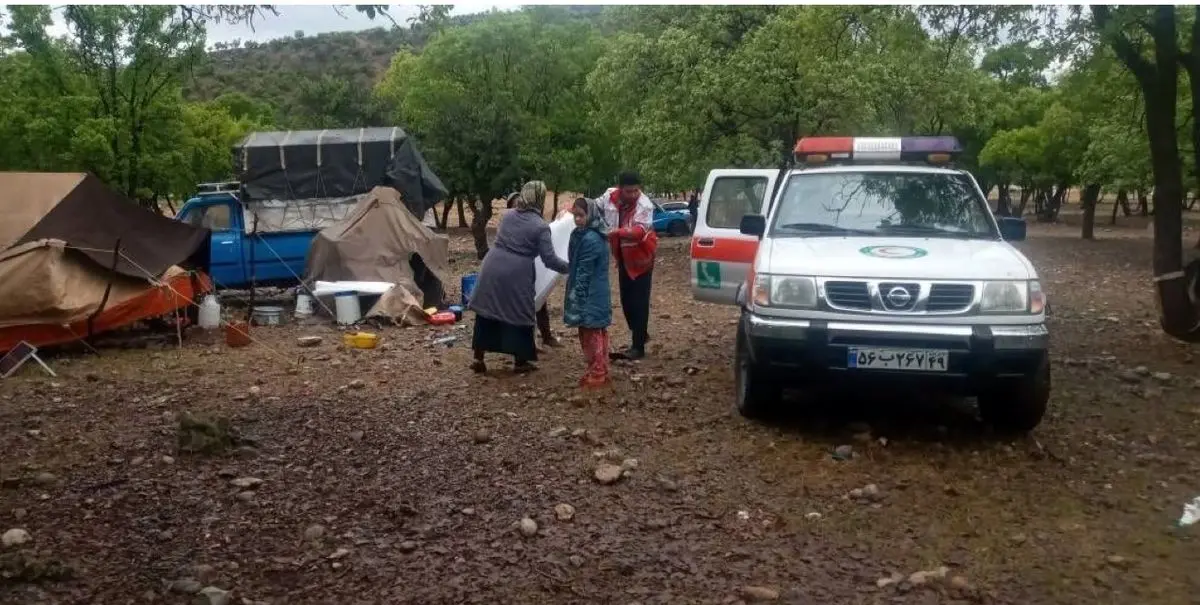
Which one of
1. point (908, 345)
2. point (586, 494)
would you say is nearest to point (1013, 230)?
point (908, 345)

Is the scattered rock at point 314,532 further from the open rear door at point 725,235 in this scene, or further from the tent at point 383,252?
the tent at point 383,252

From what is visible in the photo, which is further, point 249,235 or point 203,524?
point 249,235

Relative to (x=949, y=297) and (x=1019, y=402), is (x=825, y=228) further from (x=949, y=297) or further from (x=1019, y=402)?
(x=1019, y=402)

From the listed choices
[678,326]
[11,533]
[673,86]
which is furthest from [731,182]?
[673,86]

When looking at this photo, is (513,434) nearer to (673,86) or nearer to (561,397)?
(561,397)

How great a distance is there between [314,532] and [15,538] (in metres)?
1.33

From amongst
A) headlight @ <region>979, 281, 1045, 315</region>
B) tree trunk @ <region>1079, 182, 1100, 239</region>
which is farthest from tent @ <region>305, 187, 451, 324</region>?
tree trunk @ <region>1079, 182, 1100, 239</region>

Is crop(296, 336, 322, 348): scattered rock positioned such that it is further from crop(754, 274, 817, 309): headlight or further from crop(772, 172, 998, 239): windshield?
crop(754, 274, 817, 309): headlight

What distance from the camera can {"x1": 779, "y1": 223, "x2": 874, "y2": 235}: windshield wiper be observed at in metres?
6.53

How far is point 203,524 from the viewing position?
4793 mm

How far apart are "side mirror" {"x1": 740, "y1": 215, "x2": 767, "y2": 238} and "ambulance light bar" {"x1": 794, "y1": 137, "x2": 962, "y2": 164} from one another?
95 centimetres

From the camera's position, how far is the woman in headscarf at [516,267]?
300 inches

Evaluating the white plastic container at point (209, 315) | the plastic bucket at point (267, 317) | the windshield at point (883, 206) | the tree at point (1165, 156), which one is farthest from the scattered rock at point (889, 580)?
the plastic bucket at point (267, 317)

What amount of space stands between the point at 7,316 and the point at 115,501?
491 centimetres
